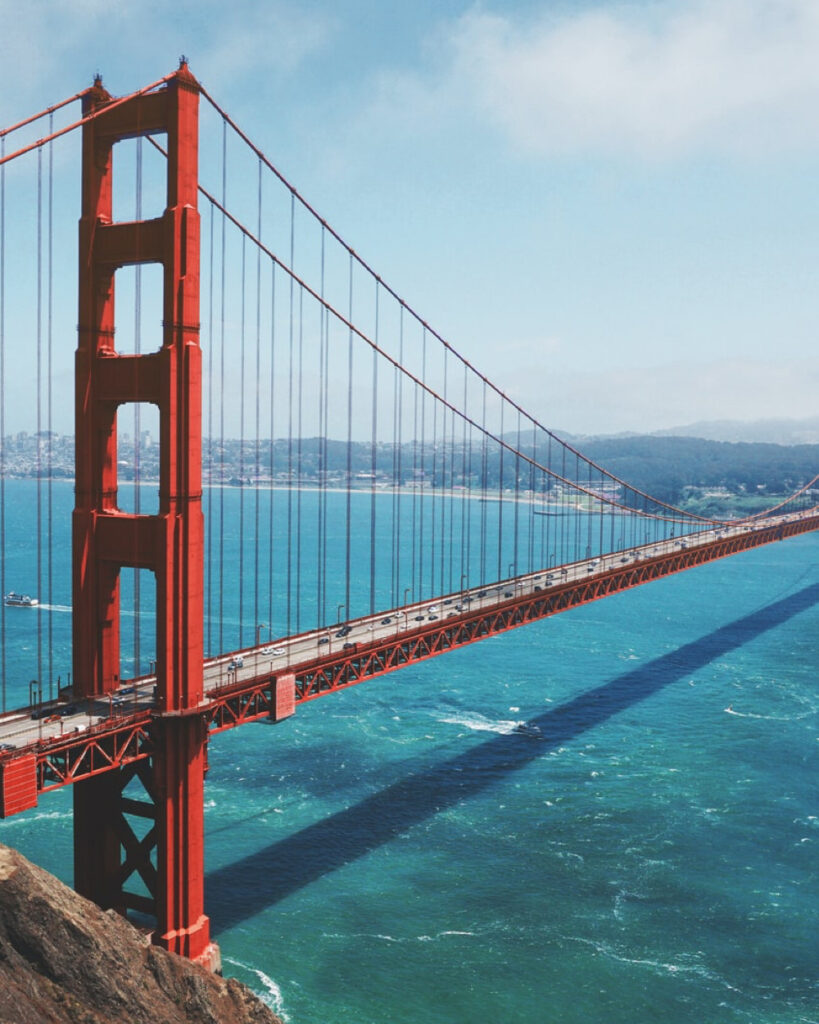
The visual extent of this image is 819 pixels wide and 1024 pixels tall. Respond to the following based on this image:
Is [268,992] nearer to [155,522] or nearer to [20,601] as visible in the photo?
[155,522]

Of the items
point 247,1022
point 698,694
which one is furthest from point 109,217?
point 698,694

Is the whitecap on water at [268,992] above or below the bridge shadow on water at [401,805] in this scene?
below

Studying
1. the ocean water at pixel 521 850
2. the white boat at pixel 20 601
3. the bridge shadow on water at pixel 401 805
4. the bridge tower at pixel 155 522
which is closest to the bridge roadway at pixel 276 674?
the bridge tower at pixel 155 522

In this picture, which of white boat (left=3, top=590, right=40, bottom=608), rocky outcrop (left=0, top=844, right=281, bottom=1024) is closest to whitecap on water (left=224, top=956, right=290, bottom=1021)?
rocky outcrop (left=0, top=844, right=281, bottom=1024)

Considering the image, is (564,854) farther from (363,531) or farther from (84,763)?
(363,531)

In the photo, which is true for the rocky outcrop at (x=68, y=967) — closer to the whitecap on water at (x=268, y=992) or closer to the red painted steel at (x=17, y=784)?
the red painted steel at (x=17, y=784)
